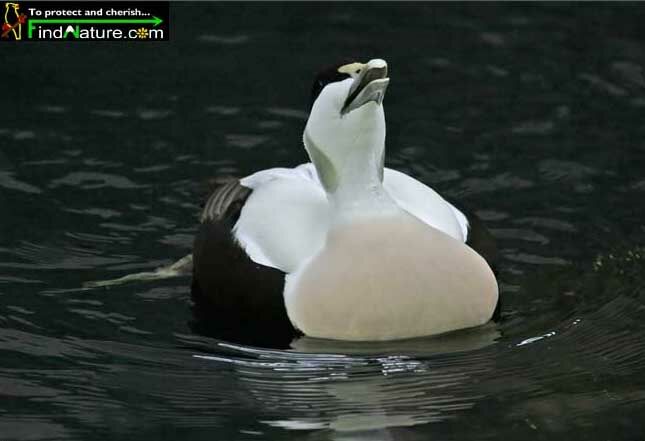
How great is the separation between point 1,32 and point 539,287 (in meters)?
3.49

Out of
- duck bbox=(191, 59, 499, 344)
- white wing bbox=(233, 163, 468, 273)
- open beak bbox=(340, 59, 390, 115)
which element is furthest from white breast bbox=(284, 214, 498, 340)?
open beak bbox=(340, 59, 390, 115)

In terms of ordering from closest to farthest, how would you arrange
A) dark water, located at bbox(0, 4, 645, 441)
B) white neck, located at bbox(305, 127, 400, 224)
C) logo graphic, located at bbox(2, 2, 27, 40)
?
1. dark water, located at bbox(0, 4, 645, 441)
2. white neck, located at bbox(305, 127, 400, 224)
3. logo graphic, located at bbox(2, 2, 27, 40)

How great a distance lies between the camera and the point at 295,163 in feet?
24.2

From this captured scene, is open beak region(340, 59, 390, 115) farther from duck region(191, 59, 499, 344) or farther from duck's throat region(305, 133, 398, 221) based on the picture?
duck's throat region(305, 133, 398, 221)

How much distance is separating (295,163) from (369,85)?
1888mm

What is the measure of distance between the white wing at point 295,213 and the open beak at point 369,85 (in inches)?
23.3

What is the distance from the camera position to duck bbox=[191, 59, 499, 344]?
574cm

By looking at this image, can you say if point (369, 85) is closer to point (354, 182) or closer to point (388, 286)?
point (354, 182)

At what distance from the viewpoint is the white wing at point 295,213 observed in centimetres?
598

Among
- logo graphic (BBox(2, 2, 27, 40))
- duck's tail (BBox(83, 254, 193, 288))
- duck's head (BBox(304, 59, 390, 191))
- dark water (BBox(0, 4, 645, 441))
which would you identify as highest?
duck's head (BBox(304, 59, 390, 191))

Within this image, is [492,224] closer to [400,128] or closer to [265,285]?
[400,128]

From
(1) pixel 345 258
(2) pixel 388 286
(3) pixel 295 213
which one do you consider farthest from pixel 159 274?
(2) pixel 388 286

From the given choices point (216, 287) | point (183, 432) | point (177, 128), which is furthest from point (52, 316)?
point (177, 128)

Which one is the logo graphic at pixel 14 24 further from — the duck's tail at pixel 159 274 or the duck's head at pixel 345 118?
the duck's head at pixel 345 118
